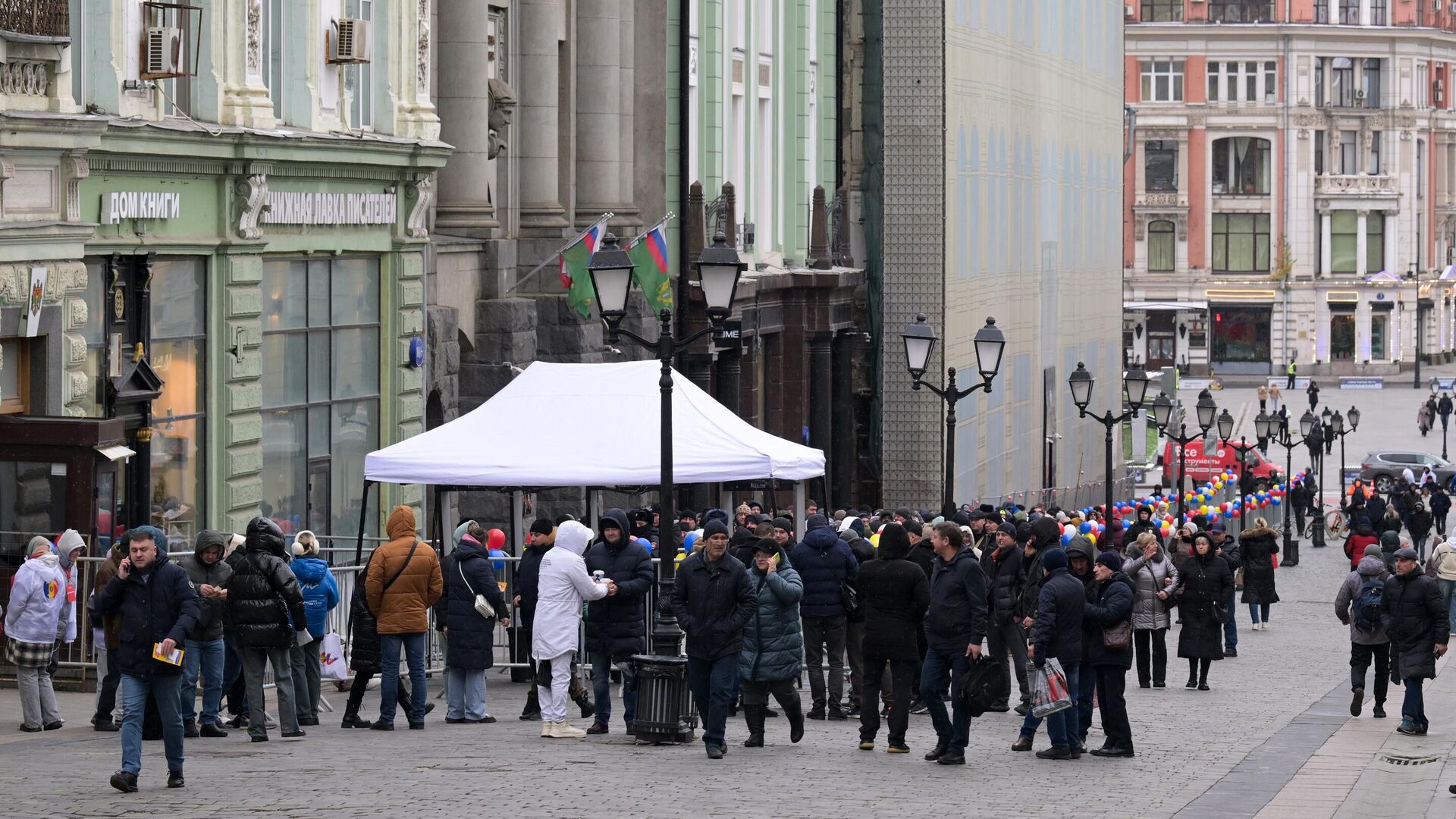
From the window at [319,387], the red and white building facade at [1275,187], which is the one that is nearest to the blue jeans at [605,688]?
the window at [319,387]

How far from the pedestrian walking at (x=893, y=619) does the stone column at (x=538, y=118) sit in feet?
60.0

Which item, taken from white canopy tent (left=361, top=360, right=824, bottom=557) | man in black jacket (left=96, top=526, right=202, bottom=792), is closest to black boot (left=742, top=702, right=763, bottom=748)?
man in black jacket (left=96, top=526, right=202, bottom=792)

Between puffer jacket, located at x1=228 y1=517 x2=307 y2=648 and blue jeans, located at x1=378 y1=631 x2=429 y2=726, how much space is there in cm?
78

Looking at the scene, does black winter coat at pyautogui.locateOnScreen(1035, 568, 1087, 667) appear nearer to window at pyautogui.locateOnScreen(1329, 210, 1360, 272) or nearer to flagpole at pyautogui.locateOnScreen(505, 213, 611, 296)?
flagpole at pyautogui.locateOnScreen(505, 213, 611, 296)

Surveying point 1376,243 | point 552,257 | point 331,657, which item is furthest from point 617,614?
point 1376,243

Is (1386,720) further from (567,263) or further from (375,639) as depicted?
(567,263)

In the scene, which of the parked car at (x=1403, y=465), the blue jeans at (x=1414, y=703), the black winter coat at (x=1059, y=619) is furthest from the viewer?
the parked car at (x=1403, y=465)

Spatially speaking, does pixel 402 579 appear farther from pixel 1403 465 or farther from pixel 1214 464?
pixel 1403 465

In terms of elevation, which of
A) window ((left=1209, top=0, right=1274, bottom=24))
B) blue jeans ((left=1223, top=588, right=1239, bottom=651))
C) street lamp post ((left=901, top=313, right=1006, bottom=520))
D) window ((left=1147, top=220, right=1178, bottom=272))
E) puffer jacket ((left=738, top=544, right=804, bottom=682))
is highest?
window ((left=1209, top=0, right=1274, bottom=24))

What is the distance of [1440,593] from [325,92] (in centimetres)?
1302

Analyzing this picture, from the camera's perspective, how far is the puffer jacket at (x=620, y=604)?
18766 mm

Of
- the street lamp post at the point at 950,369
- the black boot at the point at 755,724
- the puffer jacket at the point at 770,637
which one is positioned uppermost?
the street lamp post at the point at 950,369

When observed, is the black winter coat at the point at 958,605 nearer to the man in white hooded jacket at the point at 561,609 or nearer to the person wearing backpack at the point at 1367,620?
the man in white hooded jacket at the point at 561,609

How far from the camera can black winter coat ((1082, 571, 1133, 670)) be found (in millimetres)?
18172
